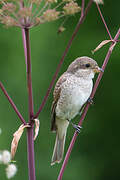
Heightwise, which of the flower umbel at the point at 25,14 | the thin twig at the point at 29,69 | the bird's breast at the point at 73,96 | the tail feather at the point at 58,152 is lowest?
the tail feather at the point at 58,152

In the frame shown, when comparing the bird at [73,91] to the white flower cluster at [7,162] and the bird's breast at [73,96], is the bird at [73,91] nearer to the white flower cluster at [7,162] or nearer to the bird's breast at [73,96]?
the bird's breast at [73,96]

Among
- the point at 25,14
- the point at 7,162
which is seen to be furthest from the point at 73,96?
the point at 7,162

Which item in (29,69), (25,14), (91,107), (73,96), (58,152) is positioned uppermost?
(25,14)

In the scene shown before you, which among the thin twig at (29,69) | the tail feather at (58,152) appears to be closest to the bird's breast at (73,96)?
the tail feather at (58,152)

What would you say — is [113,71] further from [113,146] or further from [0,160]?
[0,160]

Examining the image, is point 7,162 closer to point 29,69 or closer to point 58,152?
Answer: point 29,69
